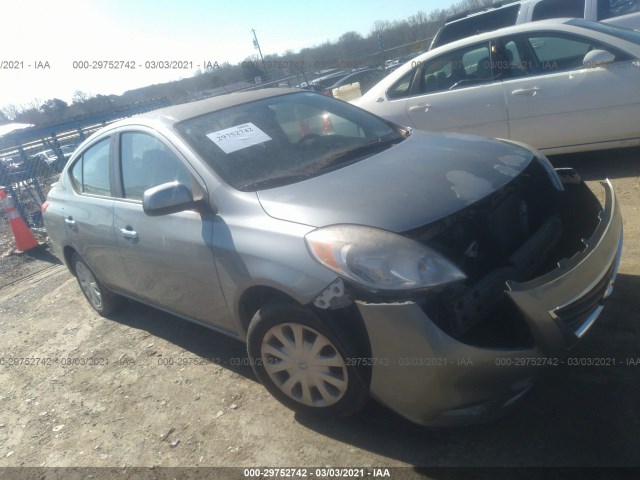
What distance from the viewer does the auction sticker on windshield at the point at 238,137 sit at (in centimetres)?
299

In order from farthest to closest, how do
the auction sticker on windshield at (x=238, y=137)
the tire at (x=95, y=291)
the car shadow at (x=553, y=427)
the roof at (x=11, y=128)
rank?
the roof at (x=11, y=128) < the tire at (x=95, y=291) < the auction sticker on windshield at (x=238, y=137) < the car shadow at (x=553, y=427)

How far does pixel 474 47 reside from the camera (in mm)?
5648

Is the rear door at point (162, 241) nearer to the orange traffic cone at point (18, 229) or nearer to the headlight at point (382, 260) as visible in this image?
the headlight at point (382, 260)

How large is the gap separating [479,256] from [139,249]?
2.20 meters

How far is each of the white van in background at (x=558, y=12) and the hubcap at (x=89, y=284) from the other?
6.74 m

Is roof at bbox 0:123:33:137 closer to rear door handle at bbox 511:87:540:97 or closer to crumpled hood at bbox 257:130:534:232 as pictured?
rear door handle at bbox 511:87:540:97

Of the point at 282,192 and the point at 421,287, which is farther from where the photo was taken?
the point at 282,192

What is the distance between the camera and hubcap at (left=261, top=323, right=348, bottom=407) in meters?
2.37

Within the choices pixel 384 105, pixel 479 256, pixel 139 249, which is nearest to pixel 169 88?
pixel 384 105

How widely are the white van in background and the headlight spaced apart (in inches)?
242

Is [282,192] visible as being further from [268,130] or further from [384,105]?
[384,105]

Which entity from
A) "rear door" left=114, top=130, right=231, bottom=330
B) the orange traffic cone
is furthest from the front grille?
the orange traffic cone

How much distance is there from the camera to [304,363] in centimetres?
248

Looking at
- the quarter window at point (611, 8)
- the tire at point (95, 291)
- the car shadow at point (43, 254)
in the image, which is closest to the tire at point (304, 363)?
the tire at point (95, 291)
